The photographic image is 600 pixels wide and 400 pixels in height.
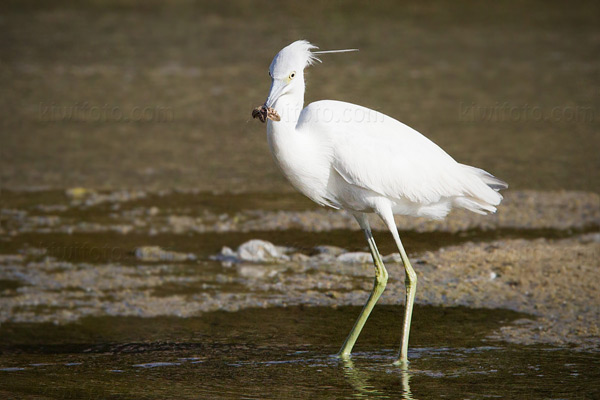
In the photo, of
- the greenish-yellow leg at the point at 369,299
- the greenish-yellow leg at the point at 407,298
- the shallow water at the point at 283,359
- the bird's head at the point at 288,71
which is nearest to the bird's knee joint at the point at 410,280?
the greenish-yellow leg at the point at 407,298

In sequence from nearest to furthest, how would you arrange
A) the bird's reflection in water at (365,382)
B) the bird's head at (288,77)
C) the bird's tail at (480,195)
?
the bird's reflection in water at (365,382), the bird's head at (288,77), the bird's tail at (480,195)

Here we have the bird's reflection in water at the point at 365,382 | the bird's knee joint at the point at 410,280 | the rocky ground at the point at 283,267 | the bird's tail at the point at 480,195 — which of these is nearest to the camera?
the bird's reflection in water at the point at 365,382

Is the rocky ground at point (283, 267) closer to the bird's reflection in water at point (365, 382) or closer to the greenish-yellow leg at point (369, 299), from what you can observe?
the greenish-yellow leg at point (369, 299)

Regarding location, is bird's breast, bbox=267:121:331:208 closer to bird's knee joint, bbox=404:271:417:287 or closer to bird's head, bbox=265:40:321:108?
bird's head, bbox=265:40:321:108

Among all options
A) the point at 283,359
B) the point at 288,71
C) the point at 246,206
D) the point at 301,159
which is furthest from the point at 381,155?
the point at 246,206

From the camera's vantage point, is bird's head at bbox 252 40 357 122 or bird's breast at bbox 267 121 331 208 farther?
bird's breast at bbox 267 121 331 208

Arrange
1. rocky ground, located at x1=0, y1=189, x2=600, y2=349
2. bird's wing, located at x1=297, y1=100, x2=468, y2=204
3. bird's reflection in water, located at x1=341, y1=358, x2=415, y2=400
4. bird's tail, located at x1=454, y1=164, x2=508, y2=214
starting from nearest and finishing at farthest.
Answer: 1. bird's reflection in water, located at x1=341, y1=358, x2=415, y2=400
2. bird's wing, located at x1=297, y1=100, x2=468, y2=204
3. bird's tail, located at x1=454, y1=164, x2=508, y2=214
4. rocky ground, located at x1=0, y1=189, x2=600, y2=349

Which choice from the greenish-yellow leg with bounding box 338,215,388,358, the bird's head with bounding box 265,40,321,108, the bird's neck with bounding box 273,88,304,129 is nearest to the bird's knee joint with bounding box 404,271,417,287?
the greenish-yellow leg with bounding box 338,215,388,358

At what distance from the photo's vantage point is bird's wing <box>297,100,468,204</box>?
5246 millimetres

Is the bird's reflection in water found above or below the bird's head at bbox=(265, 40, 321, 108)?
below

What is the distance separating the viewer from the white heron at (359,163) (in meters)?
5.04

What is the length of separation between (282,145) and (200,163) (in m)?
5.73

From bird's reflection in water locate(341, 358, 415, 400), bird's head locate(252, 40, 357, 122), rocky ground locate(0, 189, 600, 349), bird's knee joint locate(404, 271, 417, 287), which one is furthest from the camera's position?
rocky ground locate(0, 189, 600, 349)

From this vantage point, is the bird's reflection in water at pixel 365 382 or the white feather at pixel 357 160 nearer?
the bird's reflection in water at pixel 365 382
